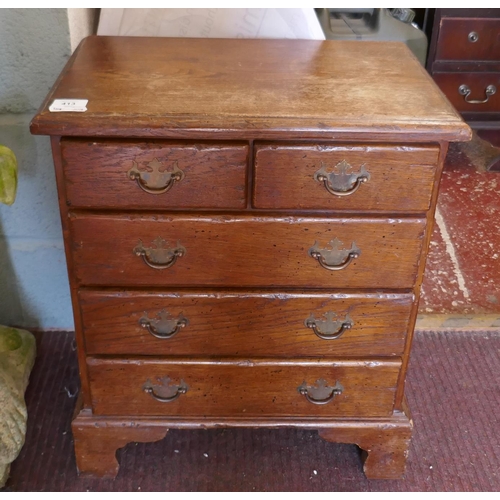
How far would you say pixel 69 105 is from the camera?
1.06 meters

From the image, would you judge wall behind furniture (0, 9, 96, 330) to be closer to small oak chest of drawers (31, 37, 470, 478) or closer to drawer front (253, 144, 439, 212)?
small oak chest of drawers (31, 37, 470, 478)

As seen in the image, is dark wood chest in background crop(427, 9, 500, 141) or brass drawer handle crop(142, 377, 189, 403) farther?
dark wood chest in background crop(427, 9, 500, 141)

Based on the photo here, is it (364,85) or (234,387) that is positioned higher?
(364,85)

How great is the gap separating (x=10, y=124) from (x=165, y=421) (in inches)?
30.3

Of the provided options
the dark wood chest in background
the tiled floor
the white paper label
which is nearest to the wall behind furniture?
the white paper label

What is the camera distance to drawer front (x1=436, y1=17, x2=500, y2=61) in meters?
2.40

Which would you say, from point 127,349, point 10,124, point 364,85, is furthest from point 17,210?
point 364,85

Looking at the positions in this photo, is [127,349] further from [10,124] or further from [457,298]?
[457,298]

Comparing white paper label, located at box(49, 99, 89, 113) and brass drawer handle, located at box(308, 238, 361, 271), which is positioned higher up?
white paper label, located at box(49, 99, 89, 113)

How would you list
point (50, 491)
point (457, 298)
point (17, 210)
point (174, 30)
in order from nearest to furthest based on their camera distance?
point (50, 491), point (174, 30), point (17, 210), point (457, 298)

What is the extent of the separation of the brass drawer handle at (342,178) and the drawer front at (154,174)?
5.2 inches

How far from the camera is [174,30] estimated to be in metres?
1.54

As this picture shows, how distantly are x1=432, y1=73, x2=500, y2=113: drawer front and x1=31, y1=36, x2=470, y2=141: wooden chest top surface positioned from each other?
1.23 m

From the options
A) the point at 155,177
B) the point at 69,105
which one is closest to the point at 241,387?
the point at 155,177
